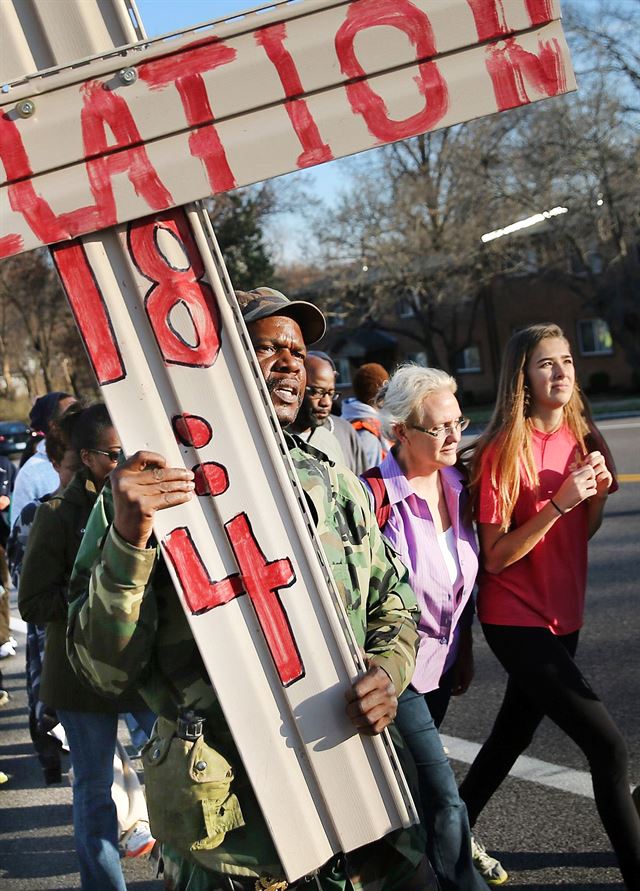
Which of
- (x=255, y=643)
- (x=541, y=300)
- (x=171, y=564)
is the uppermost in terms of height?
(x=171, y=564)

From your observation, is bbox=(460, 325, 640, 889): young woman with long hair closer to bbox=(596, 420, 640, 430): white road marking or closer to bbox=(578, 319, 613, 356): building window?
bbox=(596, 420, 640, 430): white road marking

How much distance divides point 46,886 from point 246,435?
3.14m

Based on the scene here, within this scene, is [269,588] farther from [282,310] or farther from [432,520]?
[432,520]

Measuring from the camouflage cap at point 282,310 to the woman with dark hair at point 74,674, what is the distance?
55.8 inches

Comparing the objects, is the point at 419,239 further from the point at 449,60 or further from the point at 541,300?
the point at 449,60

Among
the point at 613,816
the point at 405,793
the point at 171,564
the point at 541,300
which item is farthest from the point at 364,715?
the point at 541,300

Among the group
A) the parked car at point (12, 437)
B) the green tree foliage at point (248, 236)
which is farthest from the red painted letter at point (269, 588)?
the green tree foliage at point (248, 236)

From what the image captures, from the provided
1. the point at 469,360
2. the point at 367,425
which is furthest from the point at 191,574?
the point at 469,360

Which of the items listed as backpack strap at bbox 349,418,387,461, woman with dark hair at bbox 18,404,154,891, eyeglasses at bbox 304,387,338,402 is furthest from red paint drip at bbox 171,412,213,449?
backpack strap at bbox 349,418,387,461

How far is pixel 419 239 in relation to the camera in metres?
39.5

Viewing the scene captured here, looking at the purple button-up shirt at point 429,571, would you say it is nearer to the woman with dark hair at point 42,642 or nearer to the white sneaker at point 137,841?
the woman with dark hair at point 42,642

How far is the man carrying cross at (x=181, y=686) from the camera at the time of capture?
2027 millimetres

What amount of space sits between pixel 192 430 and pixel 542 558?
2.14 metres

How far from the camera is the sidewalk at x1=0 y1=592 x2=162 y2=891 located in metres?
4.44
